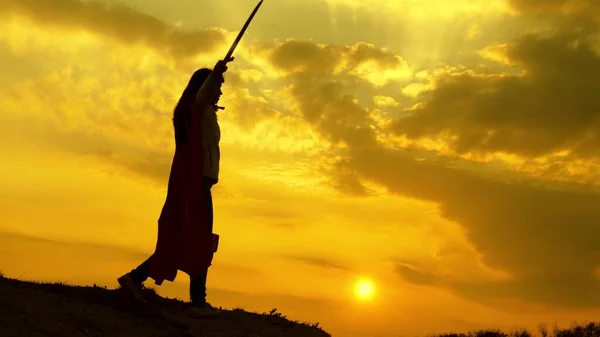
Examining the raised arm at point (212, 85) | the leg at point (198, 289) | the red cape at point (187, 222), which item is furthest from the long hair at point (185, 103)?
the leg at point (198, 289)

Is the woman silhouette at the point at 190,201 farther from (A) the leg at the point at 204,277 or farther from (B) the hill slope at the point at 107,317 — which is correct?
(B) the hill slope at the point at 107,317

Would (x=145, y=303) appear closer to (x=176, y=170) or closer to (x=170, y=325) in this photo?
(x=170, y=325)

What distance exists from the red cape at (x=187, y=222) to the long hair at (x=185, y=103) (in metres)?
0.10

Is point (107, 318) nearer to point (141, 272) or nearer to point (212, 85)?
point (141, 272)

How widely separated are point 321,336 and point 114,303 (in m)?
3.46

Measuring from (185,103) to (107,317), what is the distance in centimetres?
340

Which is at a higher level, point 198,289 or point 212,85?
point 212,85

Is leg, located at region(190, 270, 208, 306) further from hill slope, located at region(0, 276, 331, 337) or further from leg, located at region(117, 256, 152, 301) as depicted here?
leg, located at region(117, 256, 152, 301)

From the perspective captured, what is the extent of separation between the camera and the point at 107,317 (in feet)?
35.5

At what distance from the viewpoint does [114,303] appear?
455 inches

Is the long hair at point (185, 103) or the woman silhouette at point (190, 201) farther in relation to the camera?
the long hair at point (185, 103)

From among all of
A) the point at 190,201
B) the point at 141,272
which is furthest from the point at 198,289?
the point at 190,201

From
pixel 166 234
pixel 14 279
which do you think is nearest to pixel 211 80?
pixel 166 234

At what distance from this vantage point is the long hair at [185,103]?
38.7 ft
